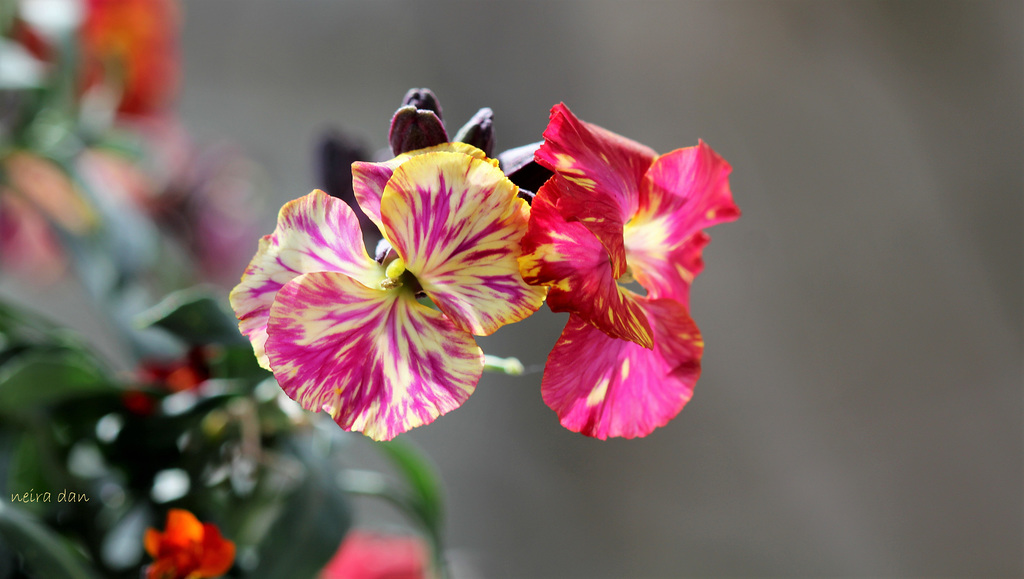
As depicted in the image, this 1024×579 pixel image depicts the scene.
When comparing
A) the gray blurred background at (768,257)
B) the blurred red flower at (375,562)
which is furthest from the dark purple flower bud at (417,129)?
the gray blurred background at (768,257)

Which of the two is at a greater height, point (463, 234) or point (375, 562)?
Answer: point (463, 234)

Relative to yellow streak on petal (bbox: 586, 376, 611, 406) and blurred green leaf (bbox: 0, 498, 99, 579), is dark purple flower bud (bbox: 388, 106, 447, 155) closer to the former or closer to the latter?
yellow streak on petal (bbox: 586, 376, 611, 406)

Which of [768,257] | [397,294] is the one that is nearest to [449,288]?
[397,294]

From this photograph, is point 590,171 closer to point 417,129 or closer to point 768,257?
point 417,129

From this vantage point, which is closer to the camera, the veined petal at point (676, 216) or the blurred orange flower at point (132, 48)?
the veined petal at point (676, 216)

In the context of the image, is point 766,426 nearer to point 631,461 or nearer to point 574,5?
point 631,461

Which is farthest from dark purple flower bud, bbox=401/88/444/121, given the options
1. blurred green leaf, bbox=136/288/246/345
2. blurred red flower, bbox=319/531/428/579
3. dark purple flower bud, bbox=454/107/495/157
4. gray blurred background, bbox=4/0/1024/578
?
gray blurred background, bbox=4/0/1024/578

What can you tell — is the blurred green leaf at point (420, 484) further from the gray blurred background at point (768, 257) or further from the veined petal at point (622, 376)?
the gray blurred background at point (768, 257)
